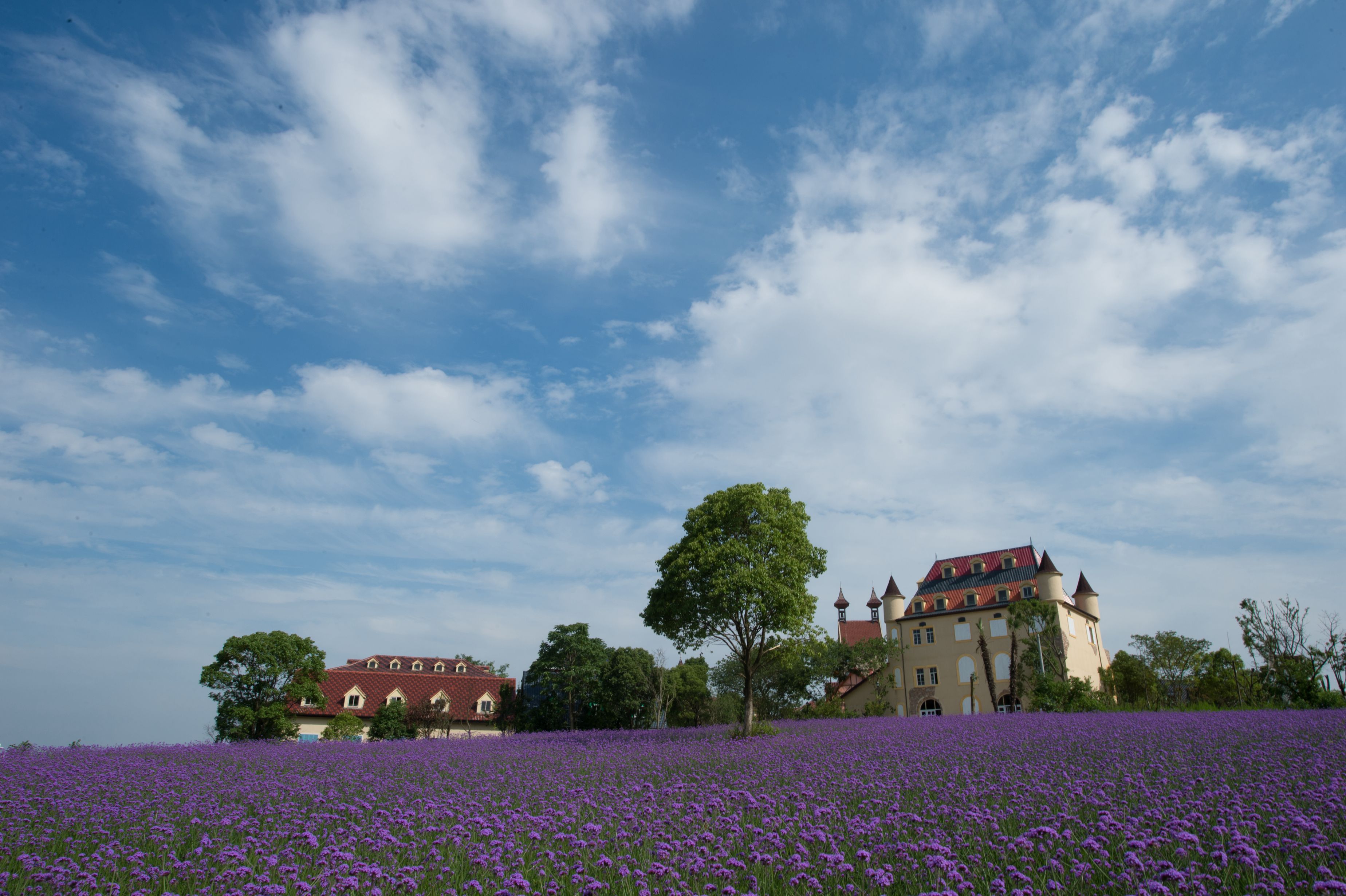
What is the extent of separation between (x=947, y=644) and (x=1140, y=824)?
175 feet

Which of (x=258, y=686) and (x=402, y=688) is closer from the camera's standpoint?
(x=258, y=686)

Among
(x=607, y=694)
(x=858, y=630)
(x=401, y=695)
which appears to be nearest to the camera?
(x=607, y=694)

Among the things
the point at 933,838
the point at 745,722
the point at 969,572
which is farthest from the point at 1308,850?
the point at 969,572

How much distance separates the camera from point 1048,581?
54500 mm

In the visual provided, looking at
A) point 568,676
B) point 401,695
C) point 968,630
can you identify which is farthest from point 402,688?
point 968,630

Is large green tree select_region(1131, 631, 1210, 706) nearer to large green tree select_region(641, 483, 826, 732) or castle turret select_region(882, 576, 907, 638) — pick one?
castle turret select_region(882, 576, 907, 638)

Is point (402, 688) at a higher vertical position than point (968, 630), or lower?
lower

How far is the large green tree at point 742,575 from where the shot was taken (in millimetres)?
24766

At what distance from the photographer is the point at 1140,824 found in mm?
7246

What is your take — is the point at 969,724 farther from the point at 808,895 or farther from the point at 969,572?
the point at 969,572

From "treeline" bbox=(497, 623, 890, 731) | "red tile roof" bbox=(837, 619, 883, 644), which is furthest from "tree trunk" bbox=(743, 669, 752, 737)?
"red tile roof" bbox=(837, 619, 883, 644)

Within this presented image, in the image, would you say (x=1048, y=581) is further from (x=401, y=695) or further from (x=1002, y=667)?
(x=401, y=695)

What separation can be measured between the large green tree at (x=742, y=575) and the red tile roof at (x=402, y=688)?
34704mm

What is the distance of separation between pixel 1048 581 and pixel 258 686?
53.4 meters
